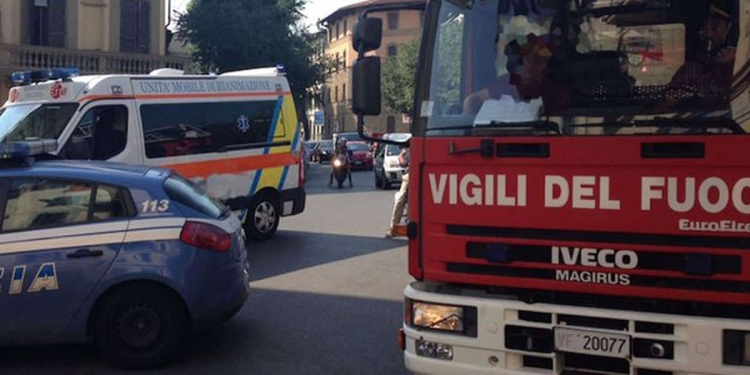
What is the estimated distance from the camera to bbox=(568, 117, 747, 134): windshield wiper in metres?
3.61

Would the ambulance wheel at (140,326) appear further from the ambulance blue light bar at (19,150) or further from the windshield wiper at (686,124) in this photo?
the windshield wiper at (686,124)

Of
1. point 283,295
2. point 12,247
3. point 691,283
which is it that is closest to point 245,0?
point 283,295

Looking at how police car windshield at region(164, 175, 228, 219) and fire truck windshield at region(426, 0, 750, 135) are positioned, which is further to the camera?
police car windshield at region(164, 175, 228, 219)

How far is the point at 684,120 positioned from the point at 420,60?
1.50 m

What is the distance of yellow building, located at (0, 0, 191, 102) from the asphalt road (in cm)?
1553

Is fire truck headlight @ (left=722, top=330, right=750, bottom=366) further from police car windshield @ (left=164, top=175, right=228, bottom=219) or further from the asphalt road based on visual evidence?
police car windshield @ (left=164, top=175, right=228, bottom=219)

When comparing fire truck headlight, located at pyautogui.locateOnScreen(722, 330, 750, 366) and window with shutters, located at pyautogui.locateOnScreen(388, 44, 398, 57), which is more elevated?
window with shutters, located at pyautogui.locateOnScreen(388, 44, 398, 57)

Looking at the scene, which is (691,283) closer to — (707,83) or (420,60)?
(707,83)

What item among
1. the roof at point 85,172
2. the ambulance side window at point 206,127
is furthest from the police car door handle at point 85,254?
Result: the ambulance side window at point 206,127

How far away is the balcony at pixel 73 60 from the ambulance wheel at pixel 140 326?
68.9 ft

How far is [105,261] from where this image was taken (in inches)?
214

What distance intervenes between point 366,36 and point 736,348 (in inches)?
103

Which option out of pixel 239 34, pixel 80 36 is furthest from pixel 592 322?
pixel 239 34

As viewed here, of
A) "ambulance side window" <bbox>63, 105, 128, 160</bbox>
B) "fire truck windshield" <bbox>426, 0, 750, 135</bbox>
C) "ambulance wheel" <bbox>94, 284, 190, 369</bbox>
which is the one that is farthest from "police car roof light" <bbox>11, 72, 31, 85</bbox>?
"fire truck windshield" <bbox>426, 0, 750, 135</bbox>
